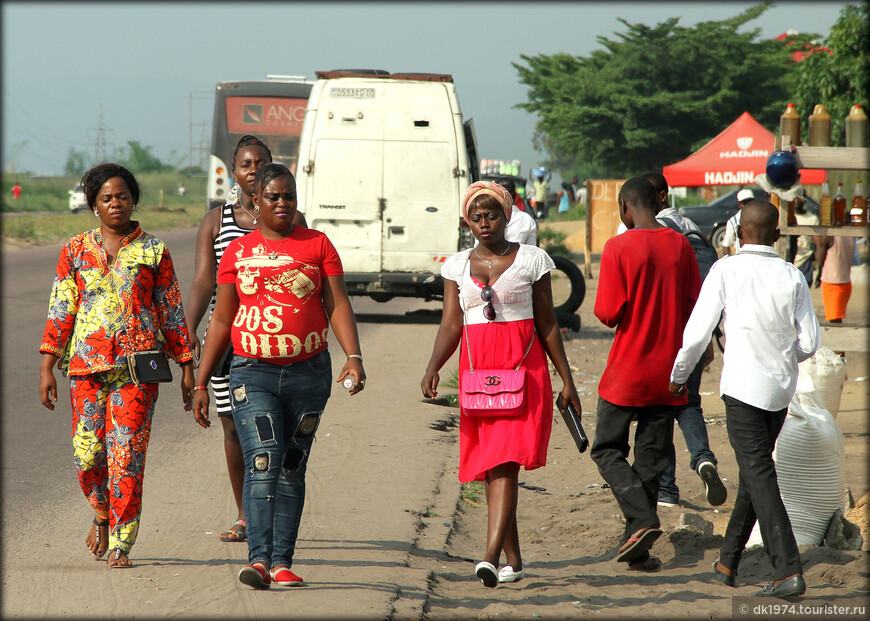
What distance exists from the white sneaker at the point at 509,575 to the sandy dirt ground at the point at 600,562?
0.15ft

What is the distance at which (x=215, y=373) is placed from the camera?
4430mm

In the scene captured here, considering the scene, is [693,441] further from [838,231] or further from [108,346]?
[108,346]

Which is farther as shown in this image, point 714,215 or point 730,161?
point 714,215

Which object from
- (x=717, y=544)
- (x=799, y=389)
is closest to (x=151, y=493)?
(x=717, y=544)

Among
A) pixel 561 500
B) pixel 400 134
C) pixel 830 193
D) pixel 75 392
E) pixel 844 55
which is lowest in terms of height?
pixel 561 500

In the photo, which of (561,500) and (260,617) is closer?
(260,617)

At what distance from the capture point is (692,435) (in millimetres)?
5609

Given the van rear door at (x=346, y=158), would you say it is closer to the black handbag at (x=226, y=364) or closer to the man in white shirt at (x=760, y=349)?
the black handbag at (x=226, y=364)

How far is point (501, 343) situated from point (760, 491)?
125 cm

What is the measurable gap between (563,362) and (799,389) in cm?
145

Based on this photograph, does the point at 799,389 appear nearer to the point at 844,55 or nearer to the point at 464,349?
the point at 464,349

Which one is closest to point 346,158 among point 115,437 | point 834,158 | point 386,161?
point 386,161

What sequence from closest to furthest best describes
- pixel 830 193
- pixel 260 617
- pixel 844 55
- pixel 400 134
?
1. pixel 260 617
2. pixel 830 193
3. pixel 400 134
4. pixel 844 55

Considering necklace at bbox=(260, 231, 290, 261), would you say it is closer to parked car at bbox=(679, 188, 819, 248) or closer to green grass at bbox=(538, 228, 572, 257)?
parked car at bbox=(679, 188, 819, 248)
